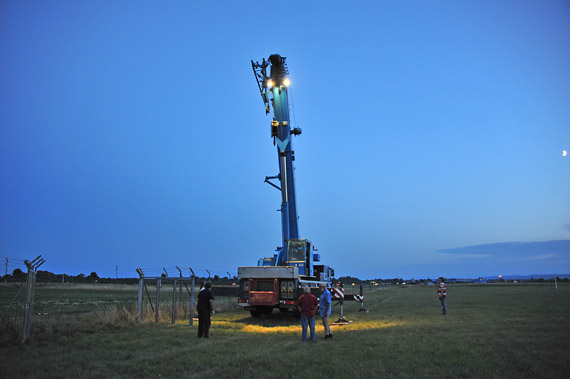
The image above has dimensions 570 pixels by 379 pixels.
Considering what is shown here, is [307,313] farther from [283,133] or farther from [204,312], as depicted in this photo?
[283,133]

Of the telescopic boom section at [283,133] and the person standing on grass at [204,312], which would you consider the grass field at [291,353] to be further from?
the telescopic boom section at [283,133]

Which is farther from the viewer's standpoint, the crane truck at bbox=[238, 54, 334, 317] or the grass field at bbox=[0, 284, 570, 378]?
the crane truck at bbox=[238, 54, 334, 317]

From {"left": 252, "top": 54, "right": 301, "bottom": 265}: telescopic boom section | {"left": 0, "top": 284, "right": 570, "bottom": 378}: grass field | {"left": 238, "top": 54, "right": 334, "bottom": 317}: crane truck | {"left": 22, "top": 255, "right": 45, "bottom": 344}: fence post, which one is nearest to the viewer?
{"left": 0, "top": 284, "right": 570, "bottom": 378}: grass field

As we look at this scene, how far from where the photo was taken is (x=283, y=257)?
20.3 meters

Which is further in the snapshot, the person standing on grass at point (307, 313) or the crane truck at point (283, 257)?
the crane truck at point (283, 257)

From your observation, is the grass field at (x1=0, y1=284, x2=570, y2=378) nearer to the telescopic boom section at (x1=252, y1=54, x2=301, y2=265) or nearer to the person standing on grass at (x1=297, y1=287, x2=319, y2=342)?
the person standing on grass at (x1=297, y1=287, x2=319, y2=342)

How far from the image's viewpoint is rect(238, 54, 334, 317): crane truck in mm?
17219

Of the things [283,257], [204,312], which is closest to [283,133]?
[283,257]

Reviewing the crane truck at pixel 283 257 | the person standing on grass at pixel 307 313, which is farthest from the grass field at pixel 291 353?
the crane truck at pixel 283 257

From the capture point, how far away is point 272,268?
17.3m

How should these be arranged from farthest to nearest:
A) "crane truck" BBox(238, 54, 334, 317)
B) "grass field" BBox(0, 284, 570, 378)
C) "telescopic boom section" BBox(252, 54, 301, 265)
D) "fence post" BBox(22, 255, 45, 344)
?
"telescopic boom section" BBox(252, 54, 301, 265) < "crane truck" BBox(238, 54, 334, 317) < "fence post" BBox(22, 255, 45, 344) < "grass field" BBox(0, 284, 570, 378)

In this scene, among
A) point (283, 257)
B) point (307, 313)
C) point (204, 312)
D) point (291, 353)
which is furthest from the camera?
point (283, 257)

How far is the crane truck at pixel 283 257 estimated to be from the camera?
17.2m

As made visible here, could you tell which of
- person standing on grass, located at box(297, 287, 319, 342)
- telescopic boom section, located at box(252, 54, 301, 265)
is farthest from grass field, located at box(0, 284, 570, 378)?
telescopic boom section, located at box(252, 54, 301, 265)
